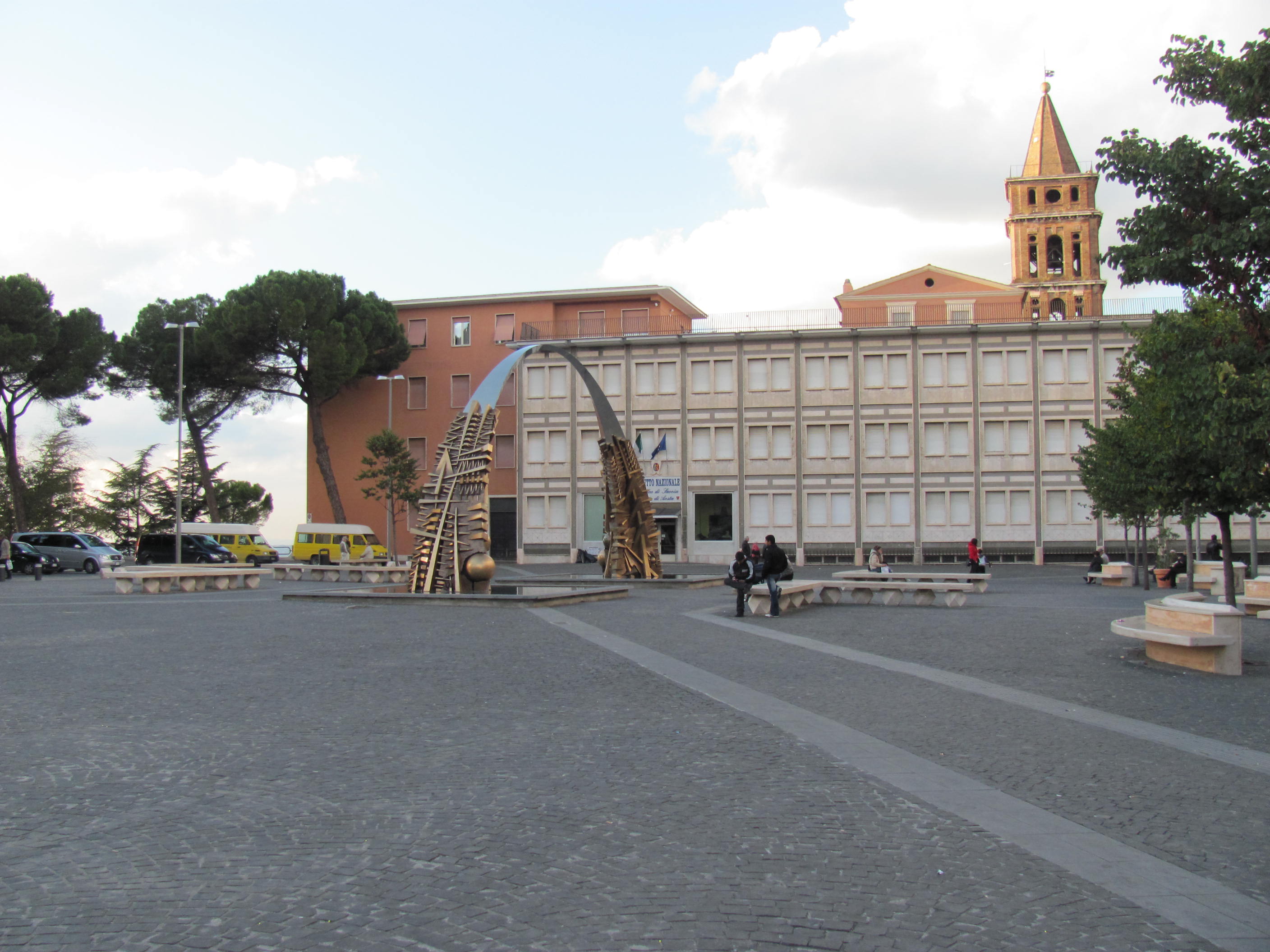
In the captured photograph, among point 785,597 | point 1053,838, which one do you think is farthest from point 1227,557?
point 1053,838

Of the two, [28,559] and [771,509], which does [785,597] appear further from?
[771,509]

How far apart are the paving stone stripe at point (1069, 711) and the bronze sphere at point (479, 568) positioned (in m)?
8.37

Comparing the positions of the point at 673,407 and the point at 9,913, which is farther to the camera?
the point at 673,407

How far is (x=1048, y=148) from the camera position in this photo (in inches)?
→ 3228

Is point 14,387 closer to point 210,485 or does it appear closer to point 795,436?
point 210,485

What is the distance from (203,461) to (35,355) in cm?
1106

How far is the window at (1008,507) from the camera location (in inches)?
1970

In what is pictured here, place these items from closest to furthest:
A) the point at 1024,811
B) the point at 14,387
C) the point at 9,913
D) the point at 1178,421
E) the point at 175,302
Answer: the point at 9,913 → the point at 1024,811 → the point at 1178,421 → the point at 14,387 → the point at 175,302

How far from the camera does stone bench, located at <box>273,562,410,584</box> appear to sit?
32.3 m

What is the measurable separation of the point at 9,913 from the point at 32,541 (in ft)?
152

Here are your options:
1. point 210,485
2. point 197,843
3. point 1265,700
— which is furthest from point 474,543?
point 210,485

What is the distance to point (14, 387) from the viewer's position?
49.8 m

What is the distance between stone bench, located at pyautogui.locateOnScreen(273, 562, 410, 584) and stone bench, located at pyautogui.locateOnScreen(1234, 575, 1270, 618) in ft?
69.1

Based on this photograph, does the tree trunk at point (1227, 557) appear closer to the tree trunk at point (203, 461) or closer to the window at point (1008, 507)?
the window at point (1008, 507)
